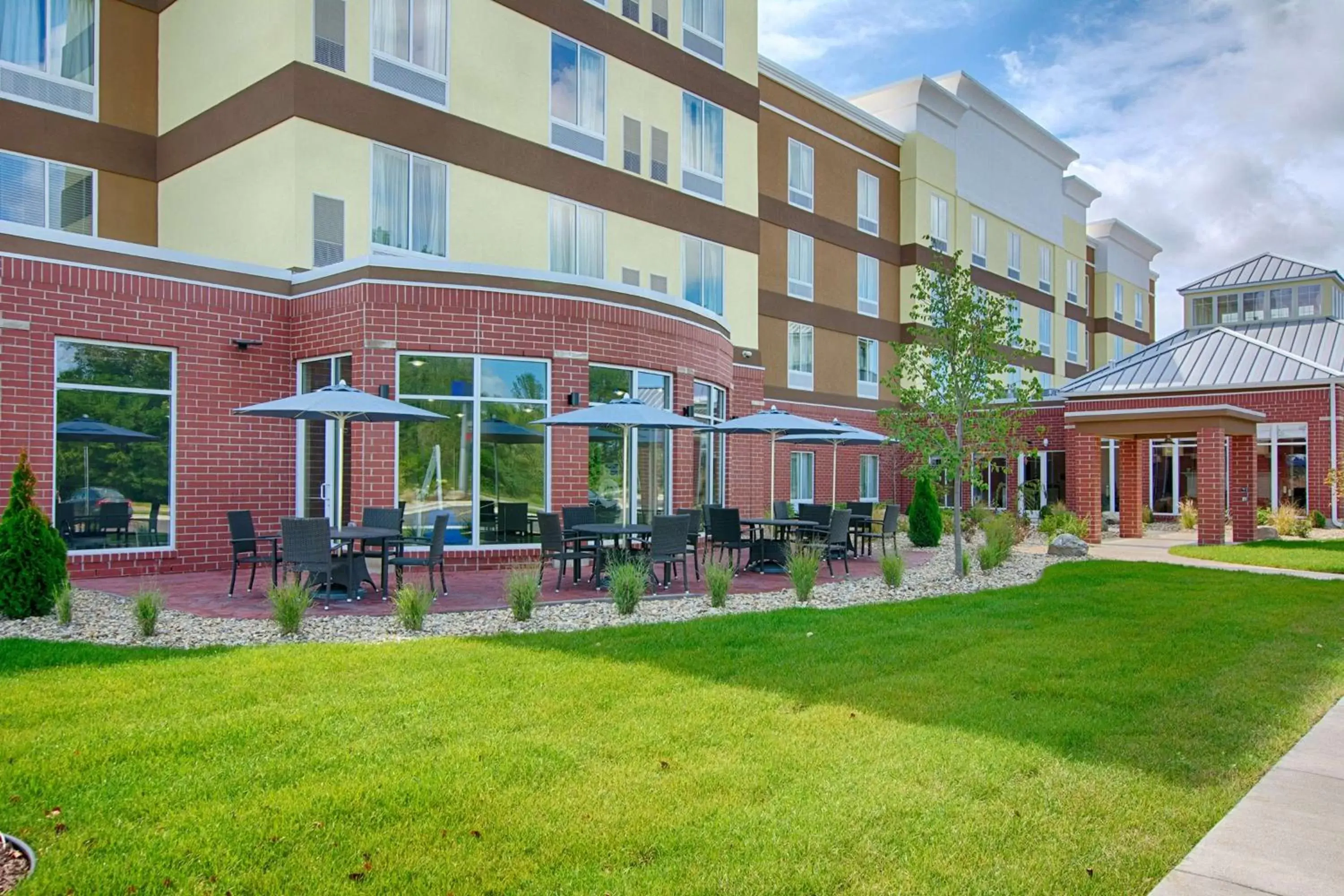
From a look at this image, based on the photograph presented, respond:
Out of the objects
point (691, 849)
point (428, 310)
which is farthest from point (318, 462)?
point (691, 849)

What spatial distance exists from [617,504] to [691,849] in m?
11.7

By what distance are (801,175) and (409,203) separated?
50.7ft

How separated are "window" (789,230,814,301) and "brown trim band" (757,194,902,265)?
0.21m

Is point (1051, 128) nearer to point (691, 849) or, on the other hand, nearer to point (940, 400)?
point (940, 400)

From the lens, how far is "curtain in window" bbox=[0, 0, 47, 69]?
1614cm

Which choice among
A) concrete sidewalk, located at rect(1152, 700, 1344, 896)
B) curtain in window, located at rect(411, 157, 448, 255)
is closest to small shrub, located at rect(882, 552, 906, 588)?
concrete sidewalk, located at rect(1152, 700, 1344, 896)

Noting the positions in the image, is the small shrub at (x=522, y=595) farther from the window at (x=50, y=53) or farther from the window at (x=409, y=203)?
the window at (x=50, y=53)

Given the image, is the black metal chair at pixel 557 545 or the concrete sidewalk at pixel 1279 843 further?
the black metal chair at pixel 557 545

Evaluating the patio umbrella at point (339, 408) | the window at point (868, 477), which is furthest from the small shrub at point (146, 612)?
the window at point (868, 477)

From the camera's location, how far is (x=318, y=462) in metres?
14.6

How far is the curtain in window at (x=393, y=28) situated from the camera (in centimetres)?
1636

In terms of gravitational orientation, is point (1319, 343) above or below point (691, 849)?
above

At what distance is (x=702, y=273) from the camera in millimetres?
23078

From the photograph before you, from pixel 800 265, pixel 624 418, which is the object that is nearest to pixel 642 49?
pixel 800 265
